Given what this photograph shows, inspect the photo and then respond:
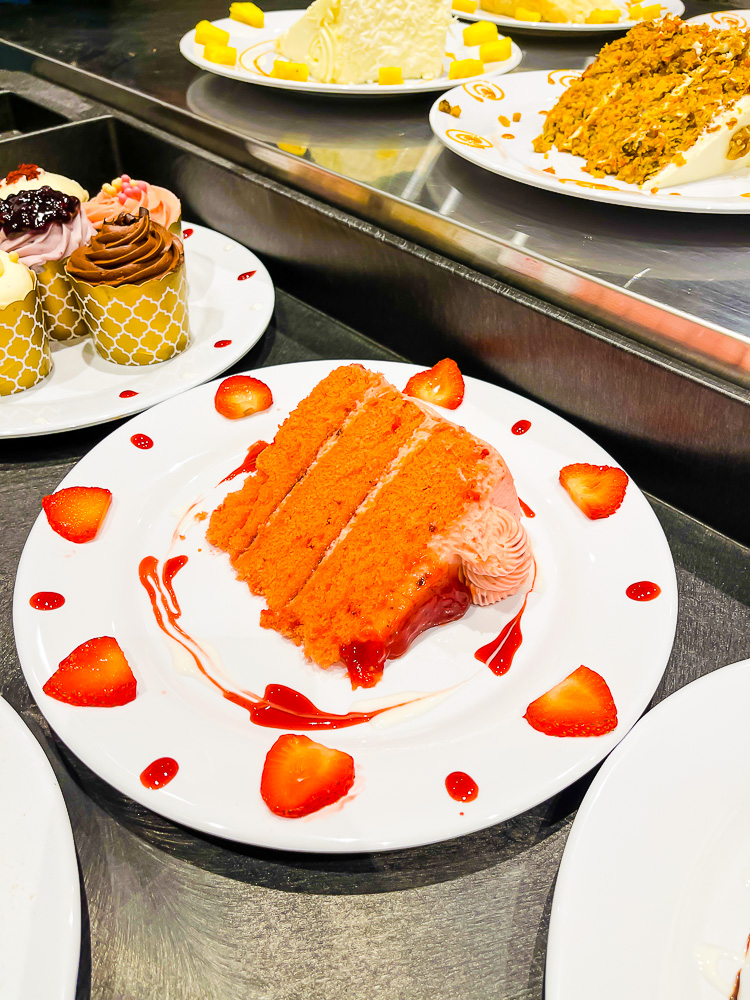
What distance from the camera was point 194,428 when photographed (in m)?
1.79

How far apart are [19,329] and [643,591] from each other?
5.09 ft

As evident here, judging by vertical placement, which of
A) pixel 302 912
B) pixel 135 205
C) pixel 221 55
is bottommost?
pixel 302 912

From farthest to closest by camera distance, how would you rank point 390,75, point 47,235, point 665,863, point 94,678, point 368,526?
1. point 390,75
2. point 47,235
3. point 368,526
4. point 94,678
5. point 665,863

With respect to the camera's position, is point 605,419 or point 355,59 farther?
point 355,59

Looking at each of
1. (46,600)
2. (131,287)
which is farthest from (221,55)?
(46,600)

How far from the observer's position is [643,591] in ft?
4.39

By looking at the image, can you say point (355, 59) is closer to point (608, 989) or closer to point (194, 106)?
point (194, 106)

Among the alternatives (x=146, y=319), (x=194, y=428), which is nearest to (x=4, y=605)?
(x=194, y=428)

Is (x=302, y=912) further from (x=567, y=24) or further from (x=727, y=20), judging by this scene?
(x=567, y=24)

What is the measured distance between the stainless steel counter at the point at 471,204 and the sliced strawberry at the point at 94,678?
1.19 meters

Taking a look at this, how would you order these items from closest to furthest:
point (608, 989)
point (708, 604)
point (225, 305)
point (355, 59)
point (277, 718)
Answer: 1. point (608, 989)
2. point (277, 718)
3. point (708, 604)
4. point (225, 305)
5. point (355, 59)

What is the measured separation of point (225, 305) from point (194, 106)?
84 centimetres

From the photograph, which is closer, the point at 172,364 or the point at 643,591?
the point at 643,591

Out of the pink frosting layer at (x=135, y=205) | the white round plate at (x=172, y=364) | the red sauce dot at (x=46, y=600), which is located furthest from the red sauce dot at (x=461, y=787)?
the pink frosting layer at (x=135, y=205)
